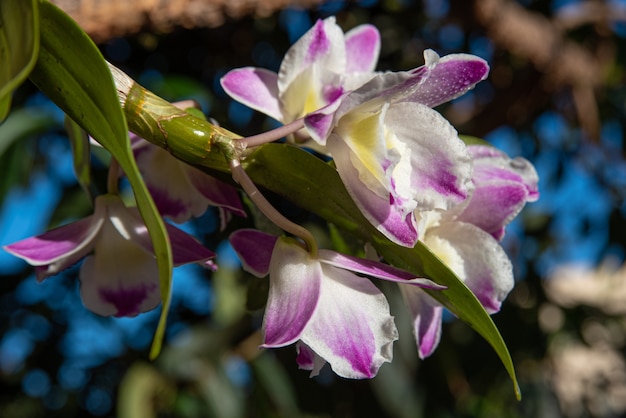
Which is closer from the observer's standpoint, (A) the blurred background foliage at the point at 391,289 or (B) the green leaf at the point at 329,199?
(B) the green leaf at the point at 329,199

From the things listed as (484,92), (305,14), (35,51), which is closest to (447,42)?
(484,92)

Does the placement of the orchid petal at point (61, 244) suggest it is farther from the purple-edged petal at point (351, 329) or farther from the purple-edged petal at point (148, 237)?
the purple-edged petal at point (351, 329)

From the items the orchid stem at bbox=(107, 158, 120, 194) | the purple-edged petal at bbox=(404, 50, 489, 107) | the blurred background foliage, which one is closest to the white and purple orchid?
the purple-edged petal at bbox=(404, 50, 489, 107)

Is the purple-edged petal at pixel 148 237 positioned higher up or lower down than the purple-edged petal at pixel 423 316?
higher up

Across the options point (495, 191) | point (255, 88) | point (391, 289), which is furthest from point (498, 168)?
point (391, 289)

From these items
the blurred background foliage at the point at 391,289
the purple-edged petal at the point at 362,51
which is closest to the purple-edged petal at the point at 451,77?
the purple-edged petal at the point at 362,51

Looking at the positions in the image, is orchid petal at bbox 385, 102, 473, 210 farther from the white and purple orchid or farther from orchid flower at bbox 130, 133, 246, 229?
orchid flower at bbox 130, 133, 246, 229
